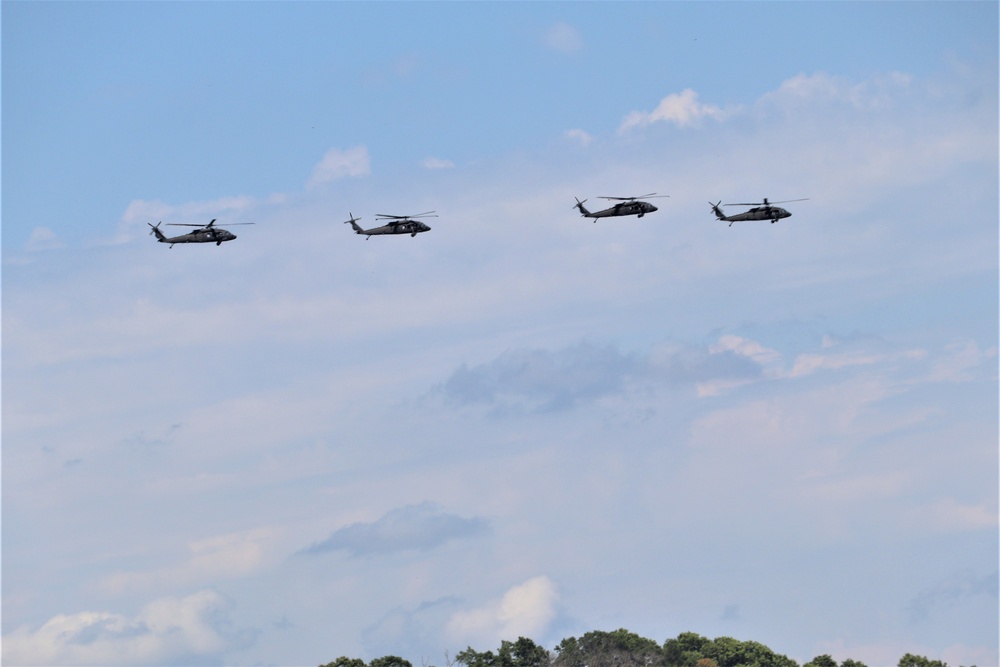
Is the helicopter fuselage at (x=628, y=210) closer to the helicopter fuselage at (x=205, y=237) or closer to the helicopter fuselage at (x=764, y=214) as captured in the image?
the helicopter fuselage at (x=764, y=214)

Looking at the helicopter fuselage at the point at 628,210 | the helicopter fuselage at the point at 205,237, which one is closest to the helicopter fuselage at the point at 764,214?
the helicopter fuselage at the point at 628,210

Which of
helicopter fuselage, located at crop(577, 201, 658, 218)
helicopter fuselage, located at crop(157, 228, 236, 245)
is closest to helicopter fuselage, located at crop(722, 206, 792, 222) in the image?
helicopter fuselage, located at crop(577, 201, 658, 218)

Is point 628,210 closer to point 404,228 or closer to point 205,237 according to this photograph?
point 404,228

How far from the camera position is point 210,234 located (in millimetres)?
192375

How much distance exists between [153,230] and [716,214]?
214ft

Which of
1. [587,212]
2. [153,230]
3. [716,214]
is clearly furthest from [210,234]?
[716,214]

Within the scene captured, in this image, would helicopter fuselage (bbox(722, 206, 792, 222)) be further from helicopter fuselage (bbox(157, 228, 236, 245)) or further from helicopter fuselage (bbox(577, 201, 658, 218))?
helicopter fuselage (bbox(157, 228, 236, 245))

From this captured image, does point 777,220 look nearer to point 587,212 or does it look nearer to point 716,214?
point 716,214

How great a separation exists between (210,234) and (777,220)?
6533 centimetres

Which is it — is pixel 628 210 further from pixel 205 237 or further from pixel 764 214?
pixel 205 237

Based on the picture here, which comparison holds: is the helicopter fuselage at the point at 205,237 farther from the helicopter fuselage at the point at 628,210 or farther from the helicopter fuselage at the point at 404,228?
the helicopter fuselage at the point at 628,210

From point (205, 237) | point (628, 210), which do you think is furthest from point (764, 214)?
point (205, 237)

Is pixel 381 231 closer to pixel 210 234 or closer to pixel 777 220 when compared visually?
pixel 210 234

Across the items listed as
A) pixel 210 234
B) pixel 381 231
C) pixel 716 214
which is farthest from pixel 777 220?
pixel 210 234
